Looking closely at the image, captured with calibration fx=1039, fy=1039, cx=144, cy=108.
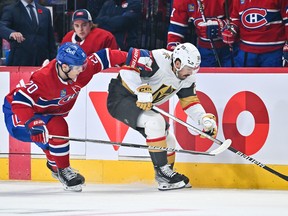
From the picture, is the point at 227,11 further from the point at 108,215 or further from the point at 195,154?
the point at 108,215

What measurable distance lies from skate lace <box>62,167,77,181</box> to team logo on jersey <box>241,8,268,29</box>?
72.8 inches

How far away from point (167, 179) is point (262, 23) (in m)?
1.51

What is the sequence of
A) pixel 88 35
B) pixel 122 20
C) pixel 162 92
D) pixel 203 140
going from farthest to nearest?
pixel 122 20 → pixel 88 35 → pixel 203 140 → pixel 162 92

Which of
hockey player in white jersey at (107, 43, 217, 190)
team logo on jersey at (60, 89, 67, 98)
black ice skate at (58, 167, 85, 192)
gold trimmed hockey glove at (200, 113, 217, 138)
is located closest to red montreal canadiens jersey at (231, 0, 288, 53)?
hockey player in white jersey at (107, 43, 217, 190)

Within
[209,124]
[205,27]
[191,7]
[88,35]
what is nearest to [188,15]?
[191,7]

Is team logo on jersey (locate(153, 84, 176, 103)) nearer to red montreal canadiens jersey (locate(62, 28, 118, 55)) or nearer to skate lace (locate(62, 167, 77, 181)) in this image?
skate lace (locate(62, 167, 77, 181))

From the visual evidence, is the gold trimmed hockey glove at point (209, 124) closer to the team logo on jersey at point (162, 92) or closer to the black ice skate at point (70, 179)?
Result: the team logo on jersey at point (162, 92)

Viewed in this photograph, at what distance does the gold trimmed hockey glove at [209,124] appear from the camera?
26.0ft

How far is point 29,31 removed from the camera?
9344 mm

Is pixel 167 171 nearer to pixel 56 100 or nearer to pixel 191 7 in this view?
pixel 56 100

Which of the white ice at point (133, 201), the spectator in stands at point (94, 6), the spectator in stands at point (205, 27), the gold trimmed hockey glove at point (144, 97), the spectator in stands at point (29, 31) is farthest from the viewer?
the spectator in stands at point (94, 6)

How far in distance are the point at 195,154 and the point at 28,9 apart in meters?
2.26

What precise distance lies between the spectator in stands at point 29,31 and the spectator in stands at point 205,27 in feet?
3.95

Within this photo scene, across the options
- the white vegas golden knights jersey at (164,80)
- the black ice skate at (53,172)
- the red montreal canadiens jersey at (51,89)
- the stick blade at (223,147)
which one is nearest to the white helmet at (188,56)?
the white vegas golden knights jersey at (164,80)
